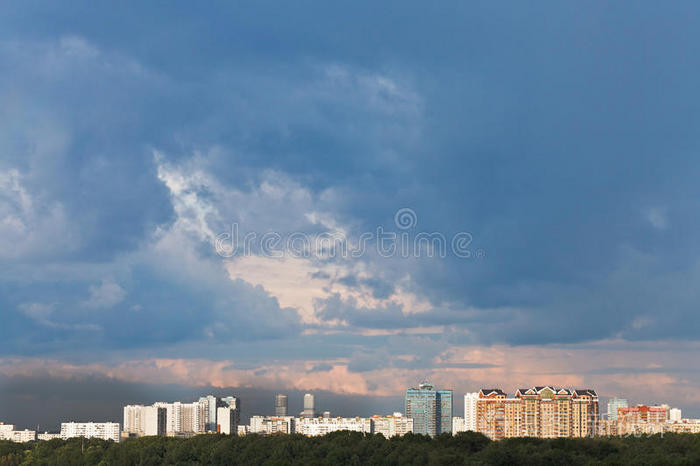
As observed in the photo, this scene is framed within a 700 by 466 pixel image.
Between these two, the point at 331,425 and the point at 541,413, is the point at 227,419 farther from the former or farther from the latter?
the point at 541,413

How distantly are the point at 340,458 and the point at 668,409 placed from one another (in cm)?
4681

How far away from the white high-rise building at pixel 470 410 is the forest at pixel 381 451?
3007cm

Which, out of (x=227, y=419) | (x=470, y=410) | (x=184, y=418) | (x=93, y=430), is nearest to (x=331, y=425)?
(x=227, y=419)

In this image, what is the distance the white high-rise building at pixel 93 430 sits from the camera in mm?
85000

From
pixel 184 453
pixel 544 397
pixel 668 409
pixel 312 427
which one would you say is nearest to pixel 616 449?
pixel 184 453

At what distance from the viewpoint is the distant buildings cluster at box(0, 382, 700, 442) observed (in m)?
68.6

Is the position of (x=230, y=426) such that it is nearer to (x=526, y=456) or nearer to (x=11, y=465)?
(x=11, y=465)

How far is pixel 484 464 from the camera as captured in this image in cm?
3138

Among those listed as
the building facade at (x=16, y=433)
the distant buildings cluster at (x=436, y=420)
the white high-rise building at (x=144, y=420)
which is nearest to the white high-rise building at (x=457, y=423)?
the distant buildings cluster at (x=436, y=420)

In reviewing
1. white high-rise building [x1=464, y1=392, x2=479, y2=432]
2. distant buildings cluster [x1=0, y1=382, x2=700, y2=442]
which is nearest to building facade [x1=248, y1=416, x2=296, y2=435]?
distant buildings cluster [x1=0, y1=382, x2=700, y2=442]

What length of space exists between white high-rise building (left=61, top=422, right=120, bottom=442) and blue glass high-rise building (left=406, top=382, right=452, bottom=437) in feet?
100

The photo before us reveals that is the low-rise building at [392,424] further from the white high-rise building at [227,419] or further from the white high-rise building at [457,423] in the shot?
the white high-rise building at [227,419]

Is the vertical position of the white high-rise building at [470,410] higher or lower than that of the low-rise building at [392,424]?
higher

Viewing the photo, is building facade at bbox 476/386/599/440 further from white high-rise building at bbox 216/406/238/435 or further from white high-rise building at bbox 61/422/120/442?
white high-rise building at bbox 61/422/120/442
